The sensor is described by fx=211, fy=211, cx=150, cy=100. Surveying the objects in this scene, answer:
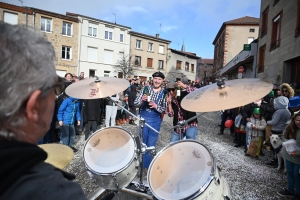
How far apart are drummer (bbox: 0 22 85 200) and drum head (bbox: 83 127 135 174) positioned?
69.0 inches

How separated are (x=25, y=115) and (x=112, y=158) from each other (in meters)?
1.98

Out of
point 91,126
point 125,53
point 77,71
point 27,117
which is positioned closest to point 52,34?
point 77,71

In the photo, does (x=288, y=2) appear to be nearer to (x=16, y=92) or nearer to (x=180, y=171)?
(x=180, y=171)

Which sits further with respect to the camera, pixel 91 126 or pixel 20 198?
pixel 91 126

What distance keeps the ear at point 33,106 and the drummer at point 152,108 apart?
10.1 feet

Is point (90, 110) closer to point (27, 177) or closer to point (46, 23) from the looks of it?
point (27, 177)

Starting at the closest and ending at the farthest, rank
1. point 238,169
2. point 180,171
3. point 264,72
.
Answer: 1. point 180,171
2. point 238,169
3. point 264,72

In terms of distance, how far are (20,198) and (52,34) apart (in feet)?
82.7

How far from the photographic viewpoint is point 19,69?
0.65 meters

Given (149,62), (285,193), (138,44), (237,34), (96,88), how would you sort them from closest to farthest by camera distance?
(96,88), (285,193), (138,44), (237,34), (149,62)

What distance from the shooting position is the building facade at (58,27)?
68.3ft

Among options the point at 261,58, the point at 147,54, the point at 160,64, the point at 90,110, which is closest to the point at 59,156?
the point at 90,110

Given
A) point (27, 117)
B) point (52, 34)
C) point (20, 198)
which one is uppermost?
point (52, 34)

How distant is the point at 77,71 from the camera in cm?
2427
